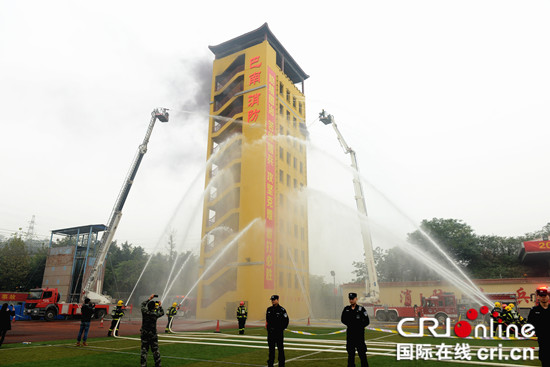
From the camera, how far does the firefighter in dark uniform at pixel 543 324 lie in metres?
5.62

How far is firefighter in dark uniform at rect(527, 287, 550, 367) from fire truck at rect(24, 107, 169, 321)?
31.9m

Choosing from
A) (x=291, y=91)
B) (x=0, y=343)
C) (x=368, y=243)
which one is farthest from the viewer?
(x=291, y=91)

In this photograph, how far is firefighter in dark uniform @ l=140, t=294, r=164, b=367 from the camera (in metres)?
8.55

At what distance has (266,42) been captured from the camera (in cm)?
4469

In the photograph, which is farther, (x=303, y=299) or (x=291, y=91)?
(x=291, y=91)

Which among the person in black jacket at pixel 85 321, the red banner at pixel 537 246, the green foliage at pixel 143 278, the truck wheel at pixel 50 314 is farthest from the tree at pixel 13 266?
the red banner at pixel 537 246

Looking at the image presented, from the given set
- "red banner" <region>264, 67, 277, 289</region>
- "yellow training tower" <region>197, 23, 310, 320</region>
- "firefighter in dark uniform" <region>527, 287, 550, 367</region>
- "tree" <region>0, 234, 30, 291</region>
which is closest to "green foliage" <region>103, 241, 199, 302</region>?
"tree" <region>0, 234, 30, 291</region>

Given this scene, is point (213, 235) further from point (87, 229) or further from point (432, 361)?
point (432, 361)

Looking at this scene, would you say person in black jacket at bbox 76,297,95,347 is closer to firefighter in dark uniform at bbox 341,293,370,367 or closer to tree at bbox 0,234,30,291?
firefighter in dark uniform at bbox 341,293,370,367

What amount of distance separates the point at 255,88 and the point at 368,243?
23940 mm

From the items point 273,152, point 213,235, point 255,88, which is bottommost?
point 213,235

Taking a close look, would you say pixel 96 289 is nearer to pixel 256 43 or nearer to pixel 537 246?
pixel 256 43

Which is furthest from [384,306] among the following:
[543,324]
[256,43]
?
[256,43]

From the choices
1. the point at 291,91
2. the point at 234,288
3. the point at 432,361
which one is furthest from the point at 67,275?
the point at 432,361
